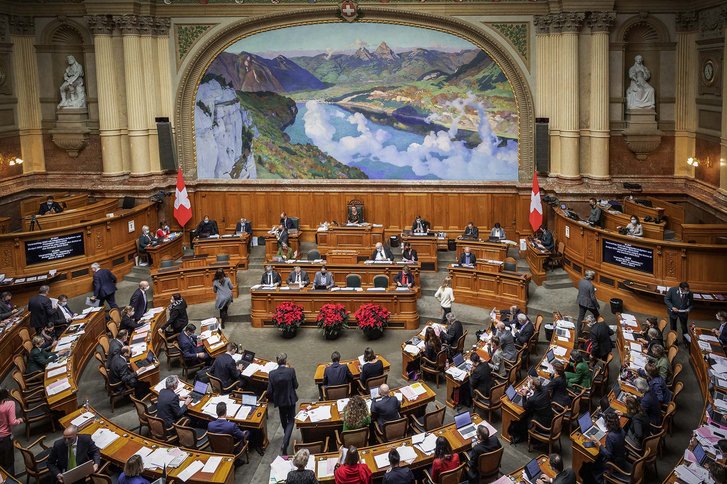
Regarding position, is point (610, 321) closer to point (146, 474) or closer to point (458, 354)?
point (458, 354)

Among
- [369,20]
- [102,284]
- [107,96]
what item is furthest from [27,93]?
[369,20]

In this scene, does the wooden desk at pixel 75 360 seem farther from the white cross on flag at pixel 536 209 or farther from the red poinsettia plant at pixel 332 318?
the white cross on flag at pixel 536 209

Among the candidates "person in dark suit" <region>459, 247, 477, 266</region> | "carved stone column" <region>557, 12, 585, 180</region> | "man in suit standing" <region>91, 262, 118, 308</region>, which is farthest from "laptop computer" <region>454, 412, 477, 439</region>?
"carved stone column" <region>557, 12, 585, 180</region>

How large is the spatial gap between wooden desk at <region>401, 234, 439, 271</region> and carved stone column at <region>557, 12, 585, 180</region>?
4708 mm

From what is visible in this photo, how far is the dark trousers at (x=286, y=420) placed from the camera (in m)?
13.1

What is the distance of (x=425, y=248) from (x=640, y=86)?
833cm

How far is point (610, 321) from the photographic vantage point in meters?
18.3

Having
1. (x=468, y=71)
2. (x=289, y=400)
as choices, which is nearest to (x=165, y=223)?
(x=468, y=71)

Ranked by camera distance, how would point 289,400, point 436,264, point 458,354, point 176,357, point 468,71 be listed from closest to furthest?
point 289,400, point 458,354, point 176,357, point 436,264, point 468,71

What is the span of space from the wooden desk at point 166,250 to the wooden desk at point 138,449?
9958 mm

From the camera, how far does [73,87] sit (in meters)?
25.0

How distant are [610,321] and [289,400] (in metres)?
9.02

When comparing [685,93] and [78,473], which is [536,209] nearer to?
[685,93]

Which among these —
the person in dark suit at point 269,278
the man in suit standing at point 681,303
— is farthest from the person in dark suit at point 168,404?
the man in suit standing at point 681,303
